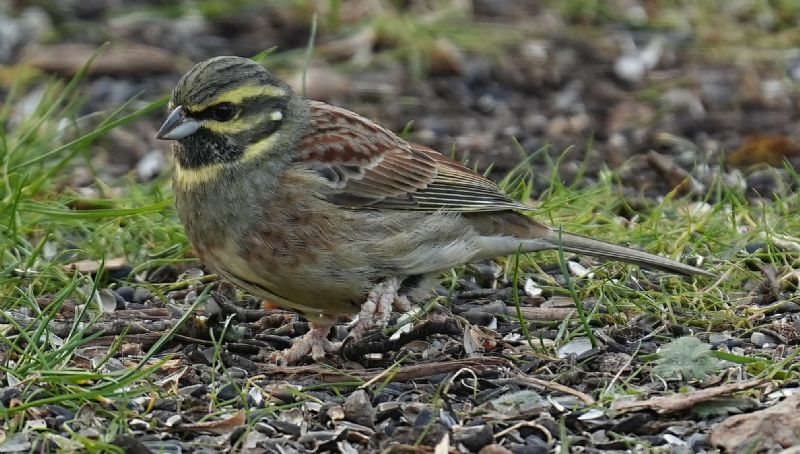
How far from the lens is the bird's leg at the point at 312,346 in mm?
5355

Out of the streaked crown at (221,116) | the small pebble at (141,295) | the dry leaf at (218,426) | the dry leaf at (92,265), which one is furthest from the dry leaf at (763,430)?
the dry leaf at (92,265)

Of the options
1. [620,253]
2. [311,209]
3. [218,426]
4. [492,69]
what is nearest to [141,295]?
[311,209]

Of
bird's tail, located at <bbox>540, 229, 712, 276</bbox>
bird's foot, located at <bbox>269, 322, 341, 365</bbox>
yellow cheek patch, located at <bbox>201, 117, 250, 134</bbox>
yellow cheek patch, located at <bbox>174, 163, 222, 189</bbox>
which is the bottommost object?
bird's foot, located at <bbox>269, 322, 341, 365</bbox>

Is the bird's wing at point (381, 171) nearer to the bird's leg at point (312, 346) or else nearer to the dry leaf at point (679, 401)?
the bird's leg at point (312, 346)

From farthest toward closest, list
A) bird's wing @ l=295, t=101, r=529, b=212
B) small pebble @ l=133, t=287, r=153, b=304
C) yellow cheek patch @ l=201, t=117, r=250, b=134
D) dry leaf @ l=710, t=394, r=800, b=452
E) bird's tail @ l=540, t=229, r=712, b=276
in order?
small pebble @ l=133, t=287, r=153, b=304 < bird's tail @ l=540, t=229, r=712, b=276 < bird's wing @ l=295, t=101, r=529, b=212 < yellow cheek patch @ l=201, t=117, r=250, b=134 < dry leaf @ l=710, t=394, r=800, b=452

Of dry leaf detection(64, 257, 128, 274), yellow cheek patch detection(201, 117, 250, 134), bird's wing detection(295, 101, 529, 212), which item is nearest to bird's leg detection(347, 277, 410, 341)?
bird's wing detection(295, 101, 529, 212)

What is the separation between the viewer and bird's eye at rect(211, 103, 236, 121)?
17.6 ft

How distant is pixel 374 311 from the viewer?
5.26 metres

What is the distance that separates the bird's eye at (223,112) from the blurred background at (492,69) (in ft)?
8.59

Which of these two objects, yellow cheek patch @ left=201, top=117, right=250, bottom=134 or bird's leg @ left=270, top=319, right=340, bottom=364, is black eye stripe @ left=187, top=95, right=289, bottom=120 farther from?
bird's leg @ left=270, top=319, right=340, bottom=364

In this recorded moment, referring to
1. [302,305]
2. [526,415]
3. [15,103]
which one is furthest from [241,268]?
[15,103]

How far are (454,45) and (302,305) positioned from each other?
16.4ft

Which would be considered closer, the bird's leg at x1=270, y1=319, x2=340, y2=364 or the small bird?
the small bird

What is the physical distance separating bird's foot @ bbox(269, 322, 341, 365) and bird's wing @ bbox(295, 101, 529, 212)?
1.65 ft
